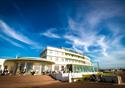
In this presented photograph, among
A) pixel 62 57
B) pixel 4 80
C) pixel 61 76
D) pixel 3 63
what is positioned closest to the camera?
pixel 4 80

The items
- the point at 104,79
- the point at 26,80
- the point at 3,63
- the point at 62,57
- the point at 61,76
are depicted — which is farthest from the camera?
the point at 62,57

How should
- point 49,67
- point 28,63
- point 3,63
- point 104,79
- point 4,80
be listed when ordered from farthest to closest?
1. point 49,67
2. point 3,63
3. point 28,63
4. point 104,79
5. point 4,80

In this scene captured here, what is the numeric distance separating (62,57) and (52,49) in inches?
221

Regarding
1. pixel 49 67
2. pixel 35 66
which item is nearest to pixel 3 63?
pixel 35 66

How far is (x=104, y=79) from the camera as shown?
19.6 metres

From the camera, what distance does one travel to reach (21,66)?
24.9 metres

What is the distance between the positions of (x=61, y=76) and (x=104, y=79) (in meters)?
7.67

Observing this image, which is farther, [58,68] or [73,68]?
[58,68]

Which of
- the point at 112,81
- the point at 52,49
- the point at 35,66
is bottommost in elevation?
the point at 112,81

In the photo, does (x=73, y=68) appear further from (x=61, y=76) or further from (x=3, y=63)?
(x=3, y=63)

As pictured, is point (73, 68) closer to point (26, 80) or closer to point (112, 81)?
point (112, 81)

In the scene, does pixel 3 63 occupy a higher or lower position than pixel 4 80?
higher

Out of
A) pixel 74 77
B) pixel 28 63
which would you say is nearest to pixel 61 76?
pixel 74 77

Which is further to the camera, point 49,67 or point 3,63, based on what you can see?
point 49,67
